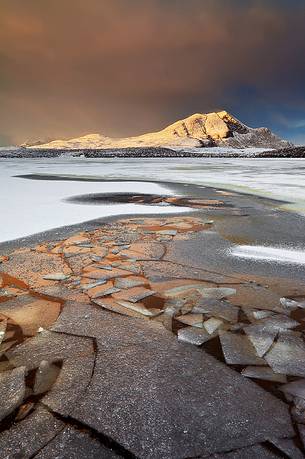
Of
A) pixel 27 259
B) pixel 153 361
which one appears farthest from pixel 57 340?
pixel 27 259

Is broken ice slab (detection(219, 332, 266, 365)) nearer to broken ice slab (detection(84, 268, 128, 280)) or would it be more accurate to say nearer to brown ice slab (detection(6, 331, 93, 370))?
brown ice slab (detection(6, 331, 93, 370))

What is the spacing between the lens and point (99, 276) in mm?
3127

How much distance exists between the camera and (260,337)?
7.09 feet

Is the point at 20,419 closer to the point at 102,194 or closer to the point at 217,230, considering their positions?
the point at 217,230

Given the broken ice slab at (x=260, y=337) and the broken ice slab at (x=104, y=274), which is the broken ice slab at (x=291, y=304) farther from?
the broken ice slab at (x=104, y=274)

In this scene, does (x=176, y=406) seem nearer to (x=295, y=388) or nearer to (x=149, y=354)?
(x=149, y=354)

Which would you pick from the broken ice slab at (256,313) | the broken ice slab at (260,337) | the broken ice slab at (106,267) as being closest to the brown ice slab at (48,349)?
the broken ice slab at (260,337)

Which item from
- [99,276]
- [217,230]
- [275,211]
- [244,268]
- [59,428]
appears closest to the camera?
[59,428]

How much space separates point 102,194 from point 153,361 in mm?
6732

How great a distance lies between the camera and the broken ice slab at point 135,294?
107 inches

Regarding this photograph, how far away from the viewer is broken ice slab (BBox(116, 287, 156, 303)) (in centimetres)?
271

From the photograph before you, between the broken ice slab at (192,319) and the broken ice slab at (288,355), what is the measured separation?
0.47 m

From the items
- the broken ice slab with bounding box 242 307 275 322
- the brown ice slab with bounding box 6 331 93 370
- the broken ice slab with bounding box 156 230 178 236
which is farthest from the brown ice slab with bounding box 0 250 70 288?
the broken ice slab with bounding box 242 307 275 322

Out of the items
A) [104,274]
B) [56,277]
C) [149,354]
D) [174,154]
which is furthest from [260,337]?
[174,154]
